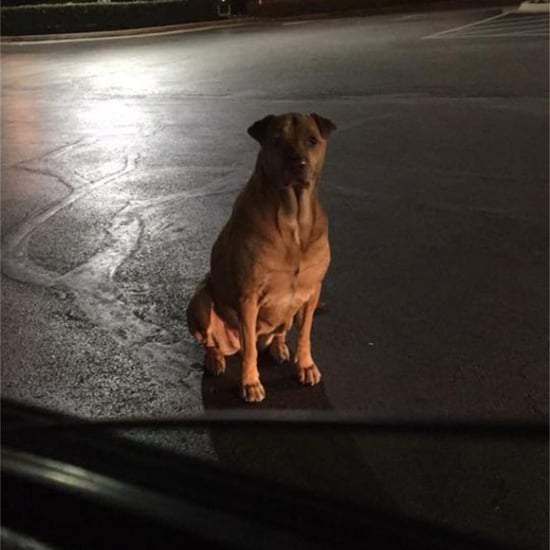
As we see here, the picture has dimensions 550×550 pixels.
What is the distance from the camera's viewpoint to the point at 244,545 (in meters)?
1.55

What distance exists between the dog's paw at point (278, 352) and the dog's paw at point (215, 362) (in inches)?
10.8

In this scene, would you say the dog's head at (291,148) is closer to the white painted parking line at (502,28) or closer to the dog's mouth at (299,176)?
the dog's mouth at (299,176)

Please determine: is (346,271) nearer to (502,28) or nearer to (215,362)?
(215,362)

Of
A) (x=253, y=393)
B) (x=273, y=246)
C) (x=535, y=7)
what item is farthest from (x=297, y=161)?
(x=535, y=7)

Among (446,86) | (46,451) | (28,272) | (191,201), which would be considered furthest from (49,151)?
(46,451)

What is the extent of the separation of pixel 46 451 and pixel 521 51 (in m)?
15.4

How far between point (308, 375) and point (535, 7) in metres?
22.4

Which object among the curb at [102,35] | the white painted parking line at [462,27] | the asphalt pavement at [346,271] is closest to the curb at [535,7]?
the white painted parking line at [462,27]

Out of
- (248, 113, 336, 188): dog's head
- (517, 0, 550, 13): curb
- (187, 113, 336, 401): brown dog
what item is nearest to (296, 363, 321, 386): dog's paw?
(187, 113, 336, 401): brown dog

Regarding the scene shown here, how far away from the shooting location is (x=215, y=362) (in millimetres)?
4215

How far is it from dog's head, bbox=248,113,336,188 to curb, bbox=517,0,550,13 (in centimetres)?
2214

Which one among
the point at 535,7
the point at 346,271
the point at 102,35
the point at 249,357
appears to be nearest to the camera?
the point at 249,357

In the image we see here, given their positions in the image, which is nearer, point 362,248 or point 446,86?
point 362,248

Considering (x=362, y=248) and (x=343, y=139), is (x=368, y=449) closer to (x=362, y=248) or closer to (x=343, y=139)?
(x=362, y=248)
